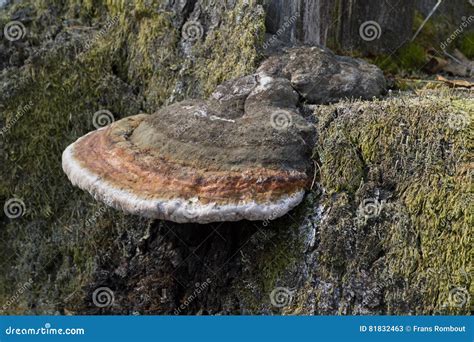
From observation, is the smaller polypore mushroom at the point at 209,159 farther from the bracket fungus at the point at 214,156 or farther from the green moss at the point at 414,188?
the green moss at the point at 414,188

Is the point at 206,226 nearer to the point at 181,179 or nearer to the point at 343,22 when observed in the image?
the point at 181,179

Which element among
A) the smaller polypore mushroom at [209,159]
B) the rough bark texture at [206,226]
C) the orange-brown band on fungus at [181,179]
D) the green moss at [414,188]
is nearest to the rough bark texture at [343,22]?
the rough bark texture at [206,226]

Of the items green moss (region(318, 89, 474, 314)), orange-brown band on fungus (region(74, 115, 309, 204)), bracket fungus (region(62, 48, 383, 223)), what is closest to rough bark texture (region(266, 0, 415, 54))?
bracket fungus (region(62, 48, 383, 223))

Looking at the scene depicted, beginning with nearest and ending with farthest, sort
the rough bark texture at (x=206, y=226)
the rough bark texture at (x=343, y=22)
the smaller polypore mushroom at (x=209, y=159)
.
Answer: the smaller polypore mushroom at (x=209, y=159) < the rough bark texture at (x=206, y=226) < the rough bark texture at (x=343, y=22)

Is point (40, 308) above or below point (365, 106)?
below

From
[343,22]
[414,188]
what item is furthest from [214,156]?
[343,22]

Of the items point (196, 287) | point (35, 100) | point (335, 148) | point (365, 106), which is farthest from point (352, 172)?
point (35, 100)

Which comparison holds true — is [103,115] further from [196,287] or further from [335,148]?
[335,148]
